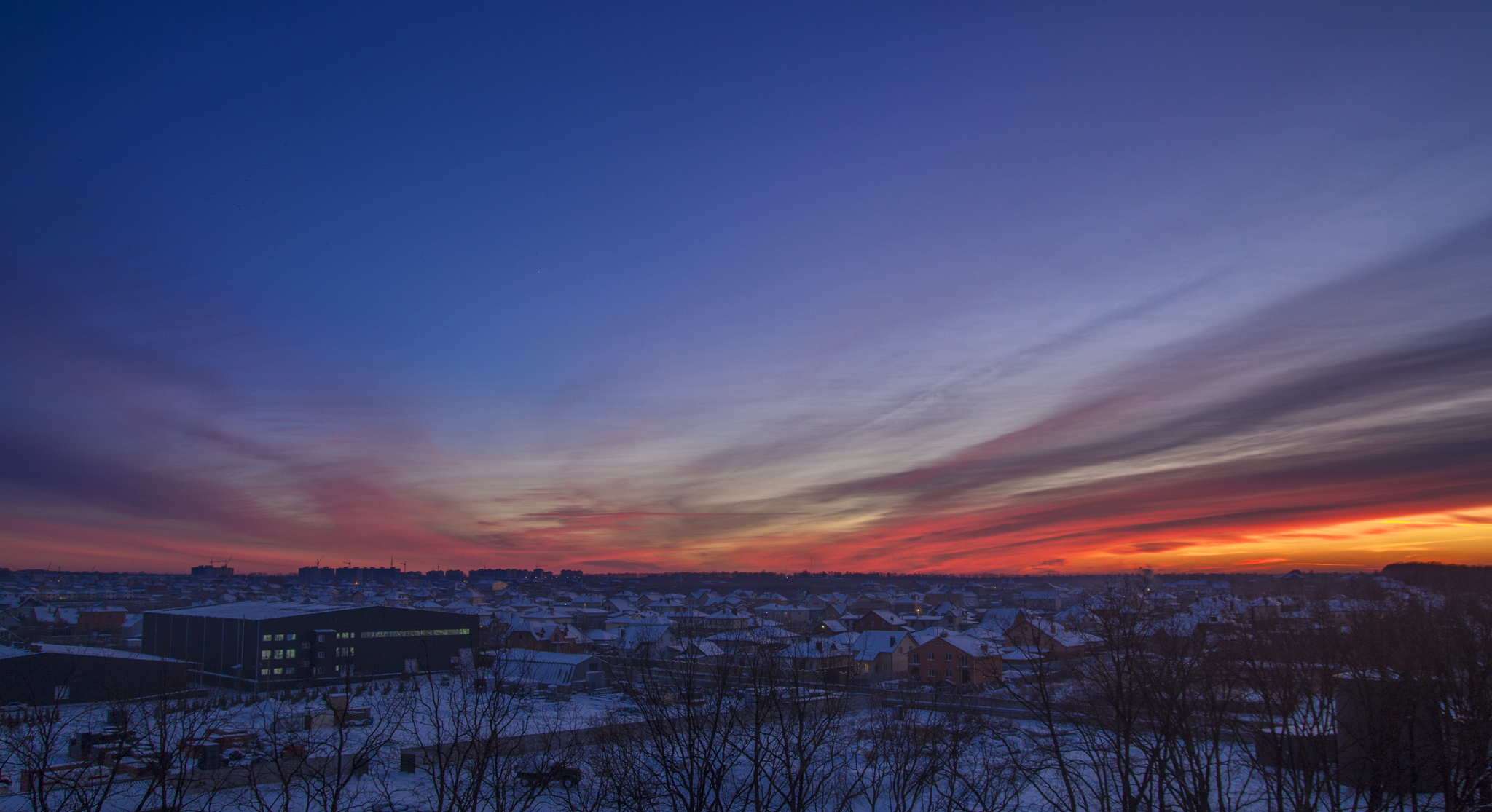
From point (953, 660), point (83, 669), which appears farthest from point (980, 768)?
point (83, 669)

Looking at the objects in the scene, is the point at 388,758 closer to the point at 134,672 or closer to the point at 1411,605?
the point at 134,672

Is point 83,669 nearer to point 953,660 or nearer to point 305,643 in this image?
point 305,643

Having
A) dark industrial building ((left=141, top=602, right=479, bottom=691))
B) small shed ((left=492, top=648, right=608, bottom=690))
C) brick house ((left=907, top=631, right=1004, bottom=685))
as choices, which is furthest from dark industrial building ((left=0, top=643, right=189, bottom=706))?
brick house ((left=907, top=631, right=1004, bottom=685))

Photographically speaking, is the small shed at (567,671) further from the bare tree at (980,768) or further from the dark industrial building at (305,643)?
the bare tree at (980,768)

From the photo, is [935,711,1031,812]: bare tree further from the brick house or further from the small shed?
the small shed

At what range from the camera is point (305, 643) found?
164 ft

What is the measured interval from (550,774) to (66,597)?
154726 millimetres

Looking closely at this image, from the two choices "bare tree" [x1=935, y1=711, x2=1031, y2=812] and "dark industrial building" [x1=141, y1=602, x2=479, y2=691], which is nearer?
"bare tree" [x1=935, y1=711, x2=1031, y2=812]

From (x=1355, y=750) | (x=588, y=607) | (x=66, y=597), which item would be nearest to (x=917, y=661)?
(x=1355, y=750)

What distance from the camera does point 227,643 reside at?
162 ft

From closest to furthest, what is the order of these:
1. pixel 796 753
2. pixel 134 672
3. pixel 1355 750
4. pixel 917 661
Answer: pixel 796 753 → pixel 1355 750 → pixel 134 672 → pixel 917 661

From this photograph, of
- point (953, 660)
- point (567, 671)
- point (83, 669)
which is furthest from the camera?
point (953, 660)

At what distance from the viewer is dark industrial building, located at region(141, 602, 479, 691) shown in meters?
47.8

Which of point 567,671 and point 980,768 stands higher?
point 980,768
